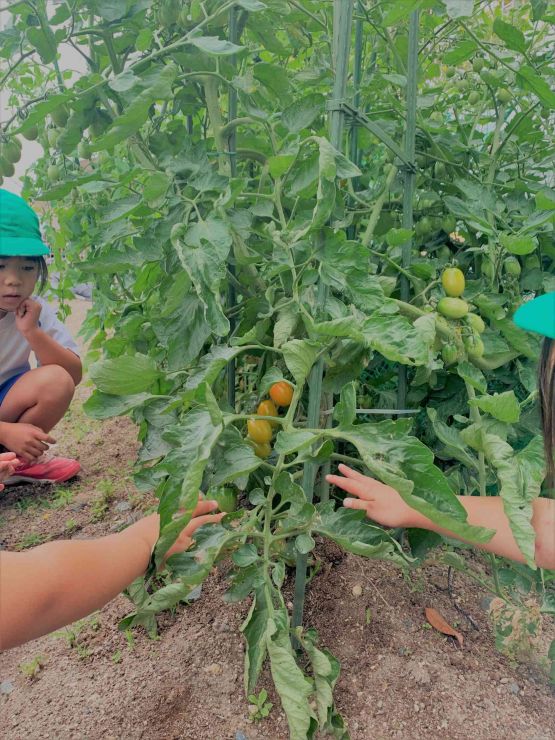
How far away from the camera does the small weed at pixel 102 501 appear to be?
166cm

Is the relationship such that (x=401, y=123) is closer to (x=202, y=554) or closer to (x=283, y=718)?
(x=202, y=554)

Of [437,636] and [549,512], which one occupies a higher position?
[549,512]

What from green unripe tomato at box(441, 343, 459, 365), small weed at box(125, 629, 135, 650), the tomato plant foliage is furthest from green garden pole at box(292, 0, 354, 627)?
small weed at box(125, 629, 135, 650)

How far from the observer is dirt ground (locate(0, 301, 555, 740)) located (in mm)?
999

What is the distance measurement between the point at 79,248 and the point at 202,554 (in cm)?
135

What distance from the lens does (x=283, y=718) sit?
100 centimetres

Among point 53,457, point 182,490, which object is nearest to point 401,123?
point 182,490

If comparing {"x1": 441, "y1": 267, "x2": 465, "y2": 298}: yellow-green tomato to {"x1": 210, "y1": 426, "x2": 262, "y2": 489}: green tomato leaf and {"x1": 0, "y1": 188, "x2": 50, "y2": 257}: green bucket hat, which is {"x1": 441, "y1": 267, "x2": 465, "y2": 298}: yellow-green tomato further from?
{"x1": 0, "y1": 188, "x2": 50, "y2": 257}: green bucket hat

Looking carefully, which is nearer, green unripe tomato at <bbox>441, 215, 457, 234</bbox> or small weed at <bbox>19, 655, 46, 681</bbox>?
small weed at <bbox>19, 655, 46, 681</bbox>

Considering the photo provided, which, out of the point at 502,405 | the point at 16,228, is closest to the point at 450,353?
the point at 502,405

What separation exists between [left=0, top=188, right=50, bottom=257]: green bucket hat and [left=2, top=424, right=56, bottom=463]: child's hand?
601mm

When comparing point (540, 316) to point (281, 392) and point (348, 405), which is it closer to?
point (348, 405)

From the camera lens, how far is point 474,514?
0.93m

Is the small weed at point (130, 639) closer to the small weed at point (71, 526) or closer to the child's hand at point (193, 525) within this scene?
the child's hand at point (193, 525)
